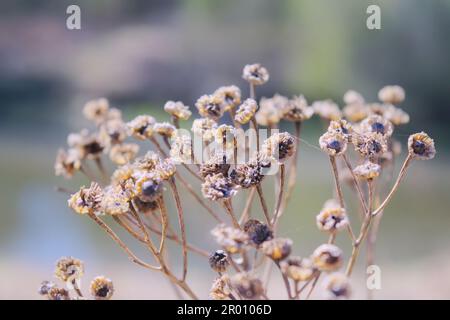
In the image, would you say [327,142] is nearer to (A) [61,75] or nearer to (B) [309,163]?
(B) [309,163]

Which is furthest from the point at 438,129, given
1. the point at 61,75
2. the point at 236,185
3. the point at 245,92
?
the point at 236,185

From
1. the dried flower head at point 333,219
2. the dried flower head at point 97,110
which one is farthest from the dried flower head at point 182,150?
the dried flower head at point 97,110

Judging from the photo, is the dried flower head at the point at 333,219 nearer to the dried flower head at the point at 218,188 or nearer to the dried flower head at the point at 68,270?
the dried flower head at the point at 218,188

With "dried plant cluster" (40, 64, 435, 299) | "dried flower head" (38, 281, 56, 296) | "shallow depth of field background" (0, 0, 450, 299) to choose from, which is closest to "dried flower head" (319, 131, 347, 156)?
"dried plant cluster" (40, 64, 435, 299)

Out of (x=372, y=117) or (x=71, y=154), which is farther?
(x=71, y=154)

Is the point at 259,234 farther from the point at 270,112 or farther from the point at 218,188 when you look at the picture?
the point at 270,112

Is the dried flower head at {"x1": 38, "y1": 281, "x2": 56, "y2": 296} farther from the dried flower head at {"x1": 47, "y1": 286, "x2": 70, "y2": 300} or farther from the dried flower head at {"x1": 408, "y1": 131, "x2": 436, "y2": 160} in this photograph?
the dried flower head at {"x1": 408, "y1": 131, "x2": 436, "y2": 160}
